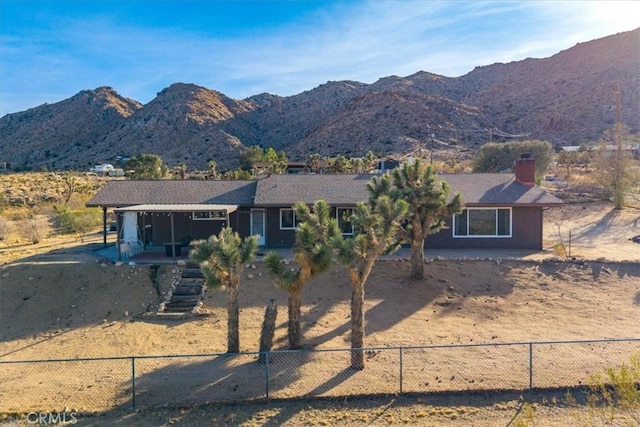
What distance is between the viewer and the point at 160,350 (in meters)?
13.9

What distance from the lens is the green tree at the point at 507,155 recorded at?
166ft

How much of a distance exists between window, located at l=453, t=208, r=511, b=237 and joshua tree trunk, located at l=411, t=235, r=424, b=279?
18.4 ft

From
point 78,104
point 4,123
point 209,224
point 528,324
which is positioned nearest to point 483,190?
point 528,324

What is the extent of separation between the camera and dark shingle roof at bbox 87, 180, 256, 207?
23.9m

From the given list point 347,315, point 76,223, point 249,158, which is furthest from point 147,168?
point 347,315

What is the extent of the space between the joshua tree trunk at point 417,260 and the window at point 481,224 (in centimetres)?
561

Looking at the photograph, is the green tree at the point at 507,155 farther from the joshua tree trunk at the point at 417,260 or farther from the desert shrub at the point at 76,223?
the desert shrub at the point at 76,223

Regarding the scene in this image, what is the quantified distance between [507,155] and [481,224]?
31985 mm

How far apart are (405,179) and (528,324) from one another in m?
6.81

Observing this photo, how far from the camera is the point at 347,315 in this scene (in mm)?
16609

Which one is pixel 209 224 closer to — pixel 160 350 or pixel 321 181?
pixel 321 181

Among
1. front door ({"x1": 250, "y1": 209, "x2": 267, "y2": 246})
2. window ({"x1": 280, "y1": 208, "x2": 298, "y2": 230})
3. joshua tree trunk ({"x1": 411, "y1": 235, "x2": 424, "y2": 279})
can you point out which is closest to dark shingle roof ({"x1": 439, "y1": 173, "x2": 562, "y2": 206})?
joshua tree trunk ({"x1": 411, "y1": 235, "x2": 424, "y2": 279})

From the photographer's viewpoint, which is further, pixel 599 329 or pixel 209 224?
pixel 209 224

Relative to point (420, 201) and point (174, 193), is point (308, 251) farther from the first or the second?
point (174, 193)
